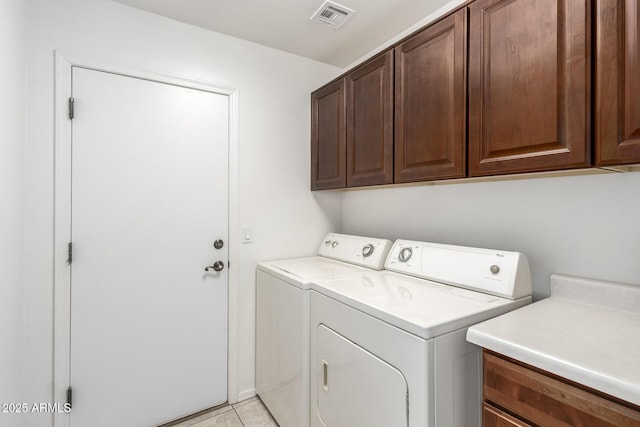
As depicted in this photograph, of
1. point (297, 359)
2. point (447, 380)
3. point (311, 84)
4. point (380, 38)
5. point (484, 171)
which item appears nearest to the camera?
point (447, 380)

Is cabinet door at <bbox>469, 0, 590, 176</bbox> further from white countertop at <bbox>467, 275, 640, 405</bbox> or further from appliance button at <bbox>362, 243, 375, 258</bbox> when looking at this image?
appliance button at <bbox>362, 243, 375, 258</bbox>

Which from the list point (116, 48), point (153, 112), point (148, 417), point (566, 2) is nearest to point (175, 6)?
point (116, 48)

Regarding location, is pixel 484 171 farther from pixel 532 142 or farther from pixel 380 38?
pixel 380 38

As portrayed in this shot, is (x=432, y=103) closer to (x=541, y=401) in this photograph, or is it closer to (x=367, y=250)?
(x=367, y=250)

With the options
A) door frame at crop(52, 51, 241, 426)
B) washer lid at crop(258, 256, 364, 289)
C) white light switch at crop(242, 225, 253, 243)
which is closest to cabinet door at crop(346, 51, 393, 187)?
washer lid at crop(258, 256, 364, 289)

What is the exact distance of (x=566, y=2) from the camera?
1006 mm

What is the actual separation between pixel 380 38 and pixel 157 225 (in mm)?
1912

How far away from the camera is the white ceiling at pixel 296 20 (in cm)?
172

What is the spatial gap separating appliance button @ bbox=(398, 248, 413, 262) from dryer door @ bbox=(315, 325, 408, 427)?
0.61 meters

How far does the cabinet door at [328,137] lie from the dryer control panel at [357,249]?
0.40m

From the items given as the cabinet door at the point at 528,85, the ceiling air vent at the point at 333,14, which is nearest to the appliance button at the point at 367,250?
the cabinet door at the point at 528,85

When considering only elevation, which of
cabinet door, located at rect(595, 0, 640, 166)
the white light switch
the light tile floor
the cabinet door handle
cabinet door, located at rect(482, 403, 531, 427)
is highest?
cabinet door, located at rect(595, 0, 640, 166)

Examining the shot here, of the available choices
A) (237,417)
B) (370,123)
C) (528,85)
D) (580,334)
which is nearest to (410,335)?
(580,334)

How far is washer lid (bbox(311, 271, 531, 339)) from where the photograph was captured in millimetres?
1022
